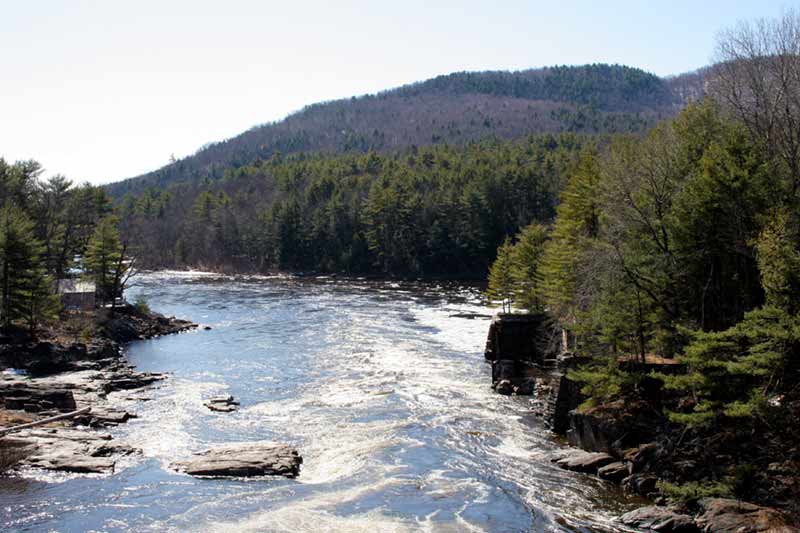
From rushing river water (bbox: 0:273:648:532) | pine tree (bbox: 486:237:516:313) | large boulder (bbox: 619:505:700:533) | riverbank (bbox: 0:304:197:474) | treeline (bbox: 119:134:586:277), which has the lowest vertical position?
large boulder (bbox: 619:505:700:533)

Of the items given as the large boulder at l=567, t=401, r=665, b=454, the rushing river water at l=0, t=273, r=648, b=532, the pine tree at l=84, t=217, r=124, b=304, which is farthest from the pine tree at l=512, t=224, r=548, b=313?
the pine tree at l=84, t=217, r=124, b=304

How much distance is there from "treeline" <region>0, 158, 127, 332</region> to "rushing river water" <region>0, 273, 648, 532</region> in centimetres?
788

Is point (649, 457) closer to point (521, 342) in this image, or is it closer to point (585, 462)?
point (585, 462)

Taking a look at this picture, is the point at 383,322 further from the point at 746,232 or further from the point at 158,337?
the point at 746,232

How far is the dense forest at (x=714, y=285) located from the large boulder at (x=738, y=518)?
57cm

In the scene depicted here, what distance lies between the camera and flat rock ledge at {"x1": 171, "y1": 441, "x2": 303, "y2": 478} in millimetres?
25359

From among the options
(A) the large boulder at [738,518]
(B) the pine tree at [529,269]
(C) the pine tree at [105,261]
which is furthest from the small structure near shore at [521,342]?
(C) the pine tree at [105,261]

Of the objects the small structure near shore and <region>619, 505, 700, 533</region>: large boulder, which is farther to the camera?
the small structure near shore

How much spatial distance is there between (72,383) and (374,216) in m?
91.3

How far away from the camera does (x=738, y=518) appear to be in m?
19.7

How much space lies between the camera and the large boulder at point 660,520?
66.4 feet

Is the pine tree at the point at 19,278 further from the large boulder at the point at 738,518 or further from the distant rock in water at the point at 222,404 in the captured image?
the large boulder at the point at 738,518

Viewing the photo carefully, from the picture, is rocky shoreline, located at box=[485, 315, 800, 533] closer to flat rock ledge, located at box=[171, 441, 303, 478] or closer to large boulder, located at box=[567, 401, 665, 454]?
large boulder, located at box=[567, 401, 665, 454]

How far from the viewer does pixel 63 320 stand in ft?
185
